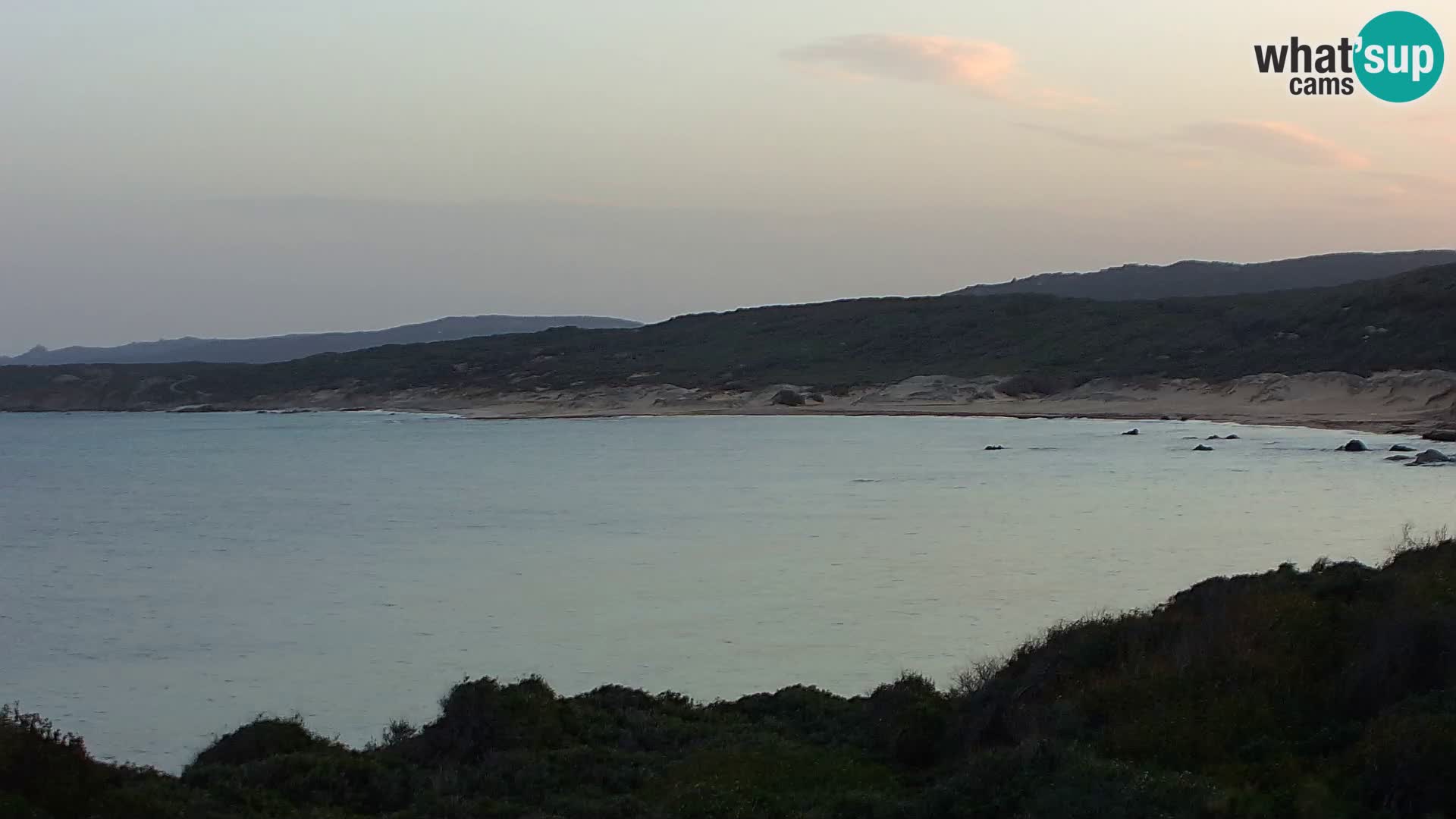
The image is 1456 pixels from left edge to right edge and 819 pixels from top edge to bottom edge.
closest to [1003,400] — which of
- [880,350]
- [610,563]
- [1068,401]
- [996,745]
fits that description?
[1068,401]

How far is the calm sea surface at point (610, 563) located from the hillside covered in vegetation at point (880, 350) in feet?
91.5

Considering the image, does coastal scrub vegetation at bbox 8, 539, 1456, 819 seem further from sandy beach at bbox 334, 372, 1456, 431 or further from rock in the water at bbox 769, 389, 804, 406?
rock in the water at bbox 769, 389, 804, 406

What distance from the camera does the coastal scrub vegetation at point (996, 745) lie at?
844 cm

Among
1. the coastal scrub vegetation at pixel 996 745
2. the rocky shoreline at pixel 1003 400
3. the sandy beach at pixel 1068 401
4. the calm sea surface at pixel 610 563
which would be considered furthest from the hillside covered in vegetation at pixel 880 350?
the coastal scrub vegetation at pixel 996 745

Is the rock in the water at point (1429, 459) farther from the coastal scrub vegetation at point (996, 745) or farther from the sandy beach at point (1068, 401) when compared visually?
the coastal scrub vegetation at point (996, 745)

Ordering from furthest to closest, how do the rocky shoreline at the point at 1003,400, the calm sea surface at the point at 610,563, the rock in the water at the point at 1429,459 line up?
the rocky shoreline at the point at 1003,400, the rock in the water at the point at 1429,459, the calm sea surface at the point at 610,563

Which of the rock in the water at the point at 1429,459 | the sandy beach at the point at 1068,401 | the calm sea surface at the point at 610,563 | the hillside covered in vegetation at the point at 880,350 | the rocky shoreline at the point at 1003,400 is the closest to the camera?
the calm sea surface at the point at 610,563

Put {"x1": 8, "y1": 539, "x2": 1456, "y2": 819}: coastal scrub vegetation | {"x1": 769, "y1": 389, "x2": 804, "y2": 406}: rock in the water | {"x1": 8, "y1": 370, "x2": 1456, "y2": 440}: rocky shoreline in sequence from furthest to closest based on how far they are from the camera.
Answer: {"x1": 769, "y1": 389, "x2": 804, "y2": 406}: rock in the water, {"x1": 8, "y1": 370, "x2": 1456, "y2": 440}: rocky shoreline, {"x1": 8, "y1": 539, "x2": 1456, "y2": 819}: coastal scrub vegetation

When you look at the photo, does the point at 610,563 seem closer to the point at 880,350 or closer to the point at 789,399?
the point at 789,399

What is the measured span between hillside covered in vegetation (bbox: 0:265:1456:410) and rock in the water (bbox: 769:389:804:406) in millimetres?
4389

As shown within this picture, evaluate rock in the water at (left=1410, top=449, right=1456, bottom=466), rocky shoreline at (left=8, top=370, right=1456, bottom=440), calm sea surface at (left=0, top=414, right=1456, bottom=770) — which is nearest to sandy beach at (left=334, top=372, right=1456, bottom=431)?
rocky shoreline at (left=8, top=370, right=1456, bottom=440)

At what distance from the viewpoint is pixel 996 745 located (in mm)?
10578

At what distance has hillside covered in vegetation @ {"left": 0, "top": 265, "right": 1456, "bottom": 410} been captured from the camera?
83.1 metres

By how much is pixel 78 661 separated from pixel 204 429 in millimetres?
92102
